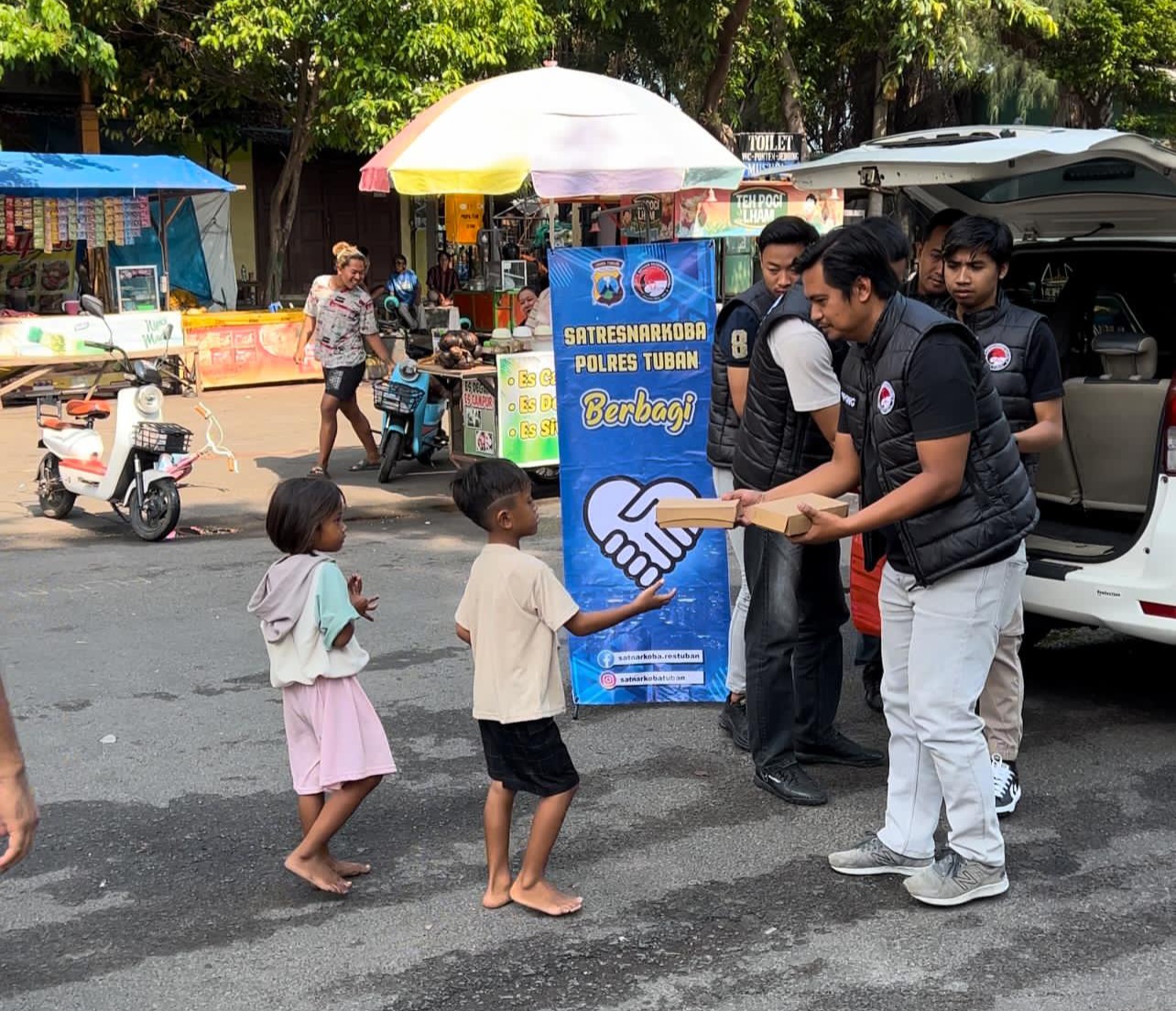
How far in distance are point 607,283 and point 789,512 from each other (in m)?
2.00

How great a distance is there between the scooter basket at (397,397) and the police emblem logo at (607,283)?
528 centimetres

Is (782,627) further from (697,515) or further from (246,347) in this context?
(246,347)

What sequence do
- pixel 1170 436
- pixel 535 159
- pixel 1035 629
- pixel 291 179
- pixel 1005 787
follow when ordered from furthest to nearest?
pixel 291 179, pixel 535 159, pixel 1035 629, pixel 1170 436, pixel 1005 787

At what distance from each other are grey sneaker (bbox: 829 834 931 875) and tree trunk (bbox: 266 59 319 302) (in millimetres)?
15353

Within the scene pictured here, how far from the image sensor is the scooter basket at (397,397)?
34.9 feet

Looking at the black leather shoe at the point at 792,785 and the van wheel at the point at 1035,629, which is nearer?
the black leather shoe at the point at 792,785

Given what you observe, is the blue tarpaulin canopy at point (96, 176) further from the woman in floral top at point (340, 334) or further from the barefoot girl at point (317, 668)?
the barefoot girl at point (317, 668)

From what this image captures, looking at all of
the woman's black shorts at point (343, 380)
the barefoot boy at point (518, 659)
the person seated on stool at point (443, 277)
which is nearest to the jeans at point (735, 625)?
the barefoot boy at point (518, 659)

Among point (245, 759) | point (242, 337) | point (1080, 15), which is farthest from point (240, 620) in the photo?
→ point (1080, 15)

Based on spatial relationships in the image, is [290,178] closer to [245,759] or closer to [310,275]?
[310,275]

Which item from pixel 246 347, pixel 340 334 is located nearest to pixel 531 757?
pixel 340 334

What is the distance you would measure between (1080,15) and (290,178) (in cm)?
1560

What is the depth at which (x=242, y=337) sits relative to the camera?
16531 millimetres

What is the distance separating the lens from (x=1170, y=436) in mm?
4762
